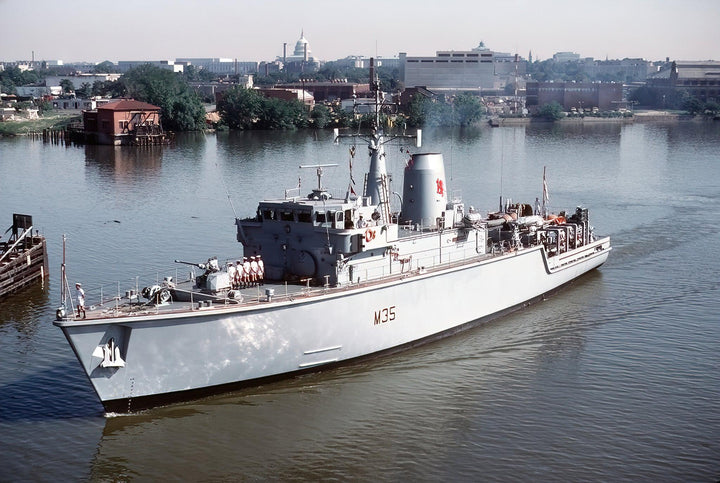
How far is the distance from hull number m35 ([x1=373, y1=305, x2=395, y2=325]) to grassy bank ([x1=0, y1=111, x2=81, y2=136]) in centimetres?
7944

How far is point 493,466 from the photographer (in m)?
19.1

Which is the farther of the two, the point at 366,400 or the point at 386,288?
the point at 386,288

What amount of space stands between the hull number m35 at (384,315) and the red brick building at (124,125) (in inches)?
2506

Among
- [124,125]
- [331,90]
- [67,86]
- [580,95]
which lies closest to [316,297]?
[124,125]

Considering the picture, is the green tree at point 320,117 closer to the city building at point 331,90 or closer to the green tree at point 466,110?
the green tree at point 466,110

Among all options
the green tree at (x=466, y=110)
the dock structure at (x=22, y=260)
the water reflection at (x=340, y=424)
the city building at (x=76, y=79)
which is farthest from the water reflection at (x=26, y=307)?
the city building at (x=76, y=79)

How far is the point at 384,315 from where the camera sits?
80.0 feet

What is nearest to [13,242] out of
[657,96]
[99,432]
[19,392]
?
[19,392]

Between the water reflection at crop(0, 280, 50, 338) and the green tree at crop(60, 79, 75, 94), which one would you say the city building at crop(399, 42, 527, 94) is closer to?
the green tree at crop(60, 79, 75, 94)

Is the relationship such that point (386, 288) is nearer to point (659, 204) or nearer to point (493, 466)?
point (493, 466)

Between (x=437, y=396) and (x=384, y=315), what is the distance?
2.84 m

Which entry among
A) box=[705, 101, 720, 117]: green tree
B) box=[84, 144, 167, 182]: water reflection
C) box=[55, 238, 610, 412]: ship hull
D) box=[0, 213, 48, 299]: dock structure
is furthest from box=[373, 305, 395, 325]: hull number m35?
box=[705, 101, 720, 117]: green tree

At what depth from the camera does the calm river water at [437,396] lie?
19.1m

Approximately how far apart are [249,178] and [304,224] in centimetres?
3505
